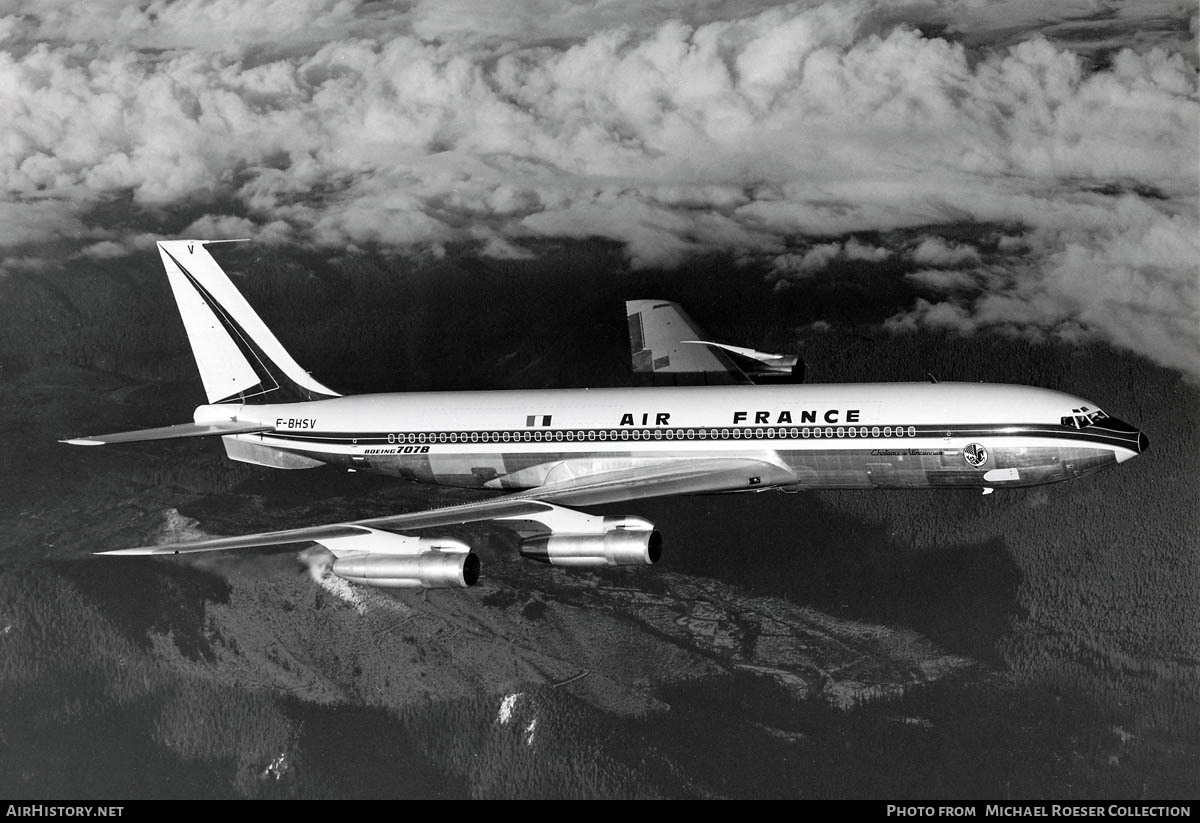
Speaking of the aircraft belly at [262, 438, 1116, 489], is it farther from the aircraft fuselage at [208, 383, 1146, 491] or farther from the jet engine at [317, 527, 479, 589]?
the jet engine at [317, 527, 479, 589]

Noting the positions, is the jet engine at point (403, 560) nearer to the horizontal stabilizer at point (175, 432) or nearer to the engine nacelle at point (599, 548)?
the engine nacelle at point (599, 548)

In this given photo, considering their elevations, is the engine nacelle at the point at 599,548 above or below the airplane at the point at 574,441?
below

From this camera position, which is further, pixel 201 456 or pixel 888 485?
pixel 201 456

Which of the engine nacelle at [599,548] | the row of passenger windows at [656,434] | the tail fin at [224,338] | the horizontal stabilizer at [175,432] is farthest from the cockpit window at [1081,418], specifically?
the horizontal stabilizer at [175,432]

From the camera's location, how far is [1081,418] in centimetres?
5162

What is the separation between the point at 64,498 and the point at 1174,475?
316 ft

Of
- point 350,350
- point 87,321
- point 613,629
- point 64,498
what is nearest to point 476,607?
point 613,629

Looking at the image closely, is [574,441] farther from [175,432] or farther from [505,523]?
[175,432]

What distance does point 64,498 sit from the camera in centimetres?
10369

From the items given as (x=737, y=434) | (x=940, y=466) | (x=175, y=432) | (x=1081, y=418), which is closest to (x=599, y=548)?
(x=737, y=434)

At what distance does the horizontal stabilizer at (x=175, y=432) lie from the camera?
174ft

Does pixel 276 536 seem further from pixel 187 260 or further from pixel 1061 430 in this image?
Answer: pixel 1061 430

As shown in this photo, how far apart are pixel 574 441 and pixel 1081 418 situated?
72.8 ft

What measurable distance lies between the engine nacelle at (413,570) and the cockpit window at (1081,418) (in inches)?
1006
